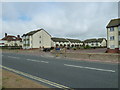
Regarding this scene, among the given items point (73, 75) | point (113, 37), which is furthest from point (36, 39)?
point (73, 75)

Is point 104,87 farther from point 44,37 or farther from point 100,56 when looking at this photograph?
point 44,37

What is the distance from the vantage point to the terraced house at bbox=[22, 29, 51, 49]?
56.1 metres

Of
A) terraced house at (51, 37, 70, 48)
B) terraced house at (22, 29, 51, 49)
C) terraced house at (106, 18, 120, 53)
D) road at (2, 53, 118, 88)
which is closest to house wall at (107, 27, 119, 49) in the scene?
terraced house at (106, 18, 120, 53)

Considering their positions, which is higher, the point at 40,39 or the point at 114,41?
the point at 40,39

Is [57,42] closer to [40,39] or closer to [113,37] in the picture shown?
[40,39]

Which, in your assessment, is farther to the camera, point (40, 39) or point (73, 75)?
point (40, 39)

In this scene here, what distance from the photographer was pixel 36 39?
57.2 metres

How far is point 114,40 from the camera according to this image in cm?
2884

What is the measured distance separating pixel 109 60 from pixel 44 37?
49.9 m

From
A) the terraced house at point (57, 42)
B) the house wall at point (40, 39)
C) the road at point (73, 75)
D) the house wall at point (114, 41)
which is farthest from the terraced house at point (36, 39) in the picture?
the road at point (73, 75)

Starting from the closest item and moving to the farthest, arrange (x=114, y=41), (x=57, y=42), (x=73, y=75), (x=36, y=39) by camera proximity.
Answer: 1. (x=73, y=75)
2. (x=114, y=41)
3. (x=36, y=39)
4. (x=57, y=42)

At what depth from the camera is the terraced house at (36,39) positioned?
5606 cm

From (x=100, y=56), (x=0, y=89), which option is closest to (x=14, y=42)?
(x=100, y=56)

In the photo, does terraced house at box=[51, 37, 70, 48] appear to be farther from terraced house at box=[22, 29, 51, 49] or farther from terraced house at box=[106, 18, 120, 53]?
terraced house at box=[106, 18, 120, 53]
